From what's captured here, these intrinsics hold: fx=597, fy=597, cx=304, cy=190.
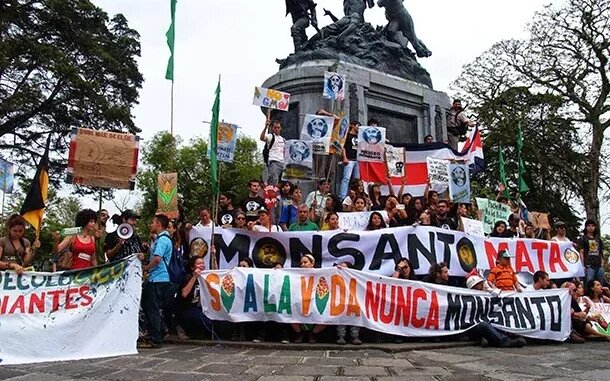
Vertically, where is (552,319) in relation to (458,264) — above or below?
below

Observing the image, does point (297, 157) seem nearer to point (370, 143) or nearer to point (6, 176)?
point (370, 143)

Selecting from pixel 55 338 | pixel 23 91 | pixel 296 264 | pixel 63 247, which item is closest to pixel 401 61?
pixel 296 264

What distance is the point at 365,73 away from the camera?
13.7 metres

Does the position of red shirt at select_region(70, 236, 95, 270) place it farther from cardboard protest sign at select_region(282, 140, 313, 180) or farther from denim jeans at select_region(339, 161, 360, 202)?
denim jeans at select_region(339, 161, 360, 202)

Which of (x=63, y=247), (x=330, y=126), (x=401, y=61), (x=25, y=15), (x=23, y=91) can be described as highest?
(x=25, y=15)

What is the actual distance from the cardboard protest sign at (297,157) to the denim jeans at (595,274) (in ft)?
18.1

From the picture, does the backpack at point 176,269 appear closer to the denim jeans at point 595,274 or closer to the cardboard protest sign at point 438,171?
the cardboard protest sign at point 438,171

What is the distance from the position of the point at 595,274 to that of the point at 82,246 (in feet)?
29.5

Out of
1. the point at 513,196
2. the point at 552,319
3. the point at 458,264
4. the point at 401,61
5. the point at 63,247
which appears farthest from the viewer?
the point at 513,196

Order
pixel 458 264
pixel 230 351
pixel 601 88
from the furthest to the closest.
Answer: pixel 601 88, pixel 458 264, pixel 230 351

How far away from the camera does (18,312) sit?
6.70 meters

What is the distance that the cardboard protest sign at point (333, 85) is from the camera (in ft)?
37.0

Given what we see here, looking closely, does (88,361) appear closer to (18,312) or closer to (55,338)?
(55,338)

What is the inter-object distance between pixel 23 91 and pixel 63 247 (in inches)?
742
